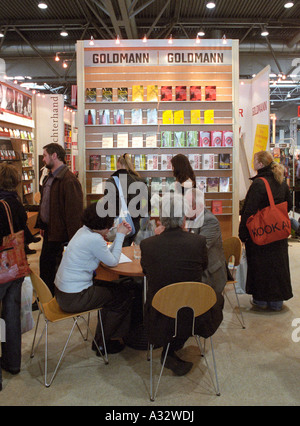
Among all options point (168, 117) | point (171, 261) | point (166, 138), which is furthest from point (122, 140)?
point (171, 261)

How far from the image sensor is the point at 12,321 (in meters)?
2.89

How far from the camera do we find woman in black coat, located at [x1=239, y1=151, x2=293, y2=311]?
4004mm

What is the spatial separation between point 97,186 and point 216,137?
6.33 feet

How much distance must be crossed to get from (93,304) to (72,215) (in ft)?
3.81

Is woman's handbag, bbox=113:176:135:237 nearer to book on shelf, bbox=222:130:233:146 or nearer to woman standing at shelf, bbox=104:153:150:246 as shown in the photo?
woman standing at shelf, bbox=104:153:150:246

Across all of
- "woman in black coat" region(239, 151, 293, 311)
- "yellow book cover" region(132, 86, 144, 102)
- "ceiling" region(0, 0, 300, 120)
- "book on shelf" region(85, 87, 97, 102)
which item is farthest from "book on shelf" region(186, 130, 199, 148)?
"ceiling" region(0, 0, 300, 120)

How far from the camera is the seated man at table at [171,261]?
256 cm

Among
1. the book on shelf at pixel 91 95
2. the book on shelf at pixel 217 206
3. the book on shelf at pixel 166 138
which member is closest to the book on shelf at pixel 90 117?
the book on shelf at pixel 91 95

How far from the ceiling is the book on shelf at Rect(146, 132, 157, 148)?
2.51 m

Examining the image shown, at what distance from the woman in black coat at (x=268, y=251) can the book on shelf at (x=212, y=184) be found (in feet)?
6.68
